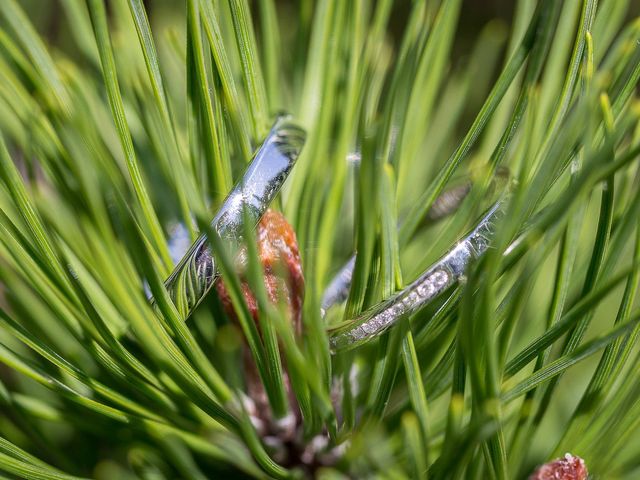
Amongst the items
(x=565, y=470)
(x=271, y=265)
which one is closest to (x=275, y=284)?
Result: (x=271, y=265)

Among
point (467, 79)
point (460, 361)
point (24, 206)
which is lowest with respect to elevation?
point (460, 361)

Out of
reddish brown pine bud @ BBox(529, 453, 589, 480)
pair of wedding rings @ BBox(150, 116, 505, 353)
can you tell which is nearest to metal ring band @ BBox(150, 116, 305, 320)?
pair of wedding rings @ BBox(150, 116, 505, 353)

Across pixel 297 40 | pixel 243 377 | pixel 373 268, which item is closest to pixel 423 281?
pixel 373 268

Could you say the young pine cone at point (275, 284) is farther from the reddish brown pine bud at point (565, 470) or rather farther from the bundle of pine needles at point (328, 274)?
the reddish brown pine bud at point (565, 470)

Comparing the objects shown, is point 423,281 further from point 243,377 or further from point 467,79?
point 467,79

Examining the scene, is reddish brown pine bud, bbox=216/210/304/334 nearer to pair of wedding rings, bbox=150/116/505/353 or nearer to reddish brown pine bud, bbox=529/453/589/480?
pair of wedding rings, bbox=150/116/505/353

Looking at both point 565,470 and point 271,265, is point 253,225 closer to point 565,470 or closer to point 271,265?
point 271,265
